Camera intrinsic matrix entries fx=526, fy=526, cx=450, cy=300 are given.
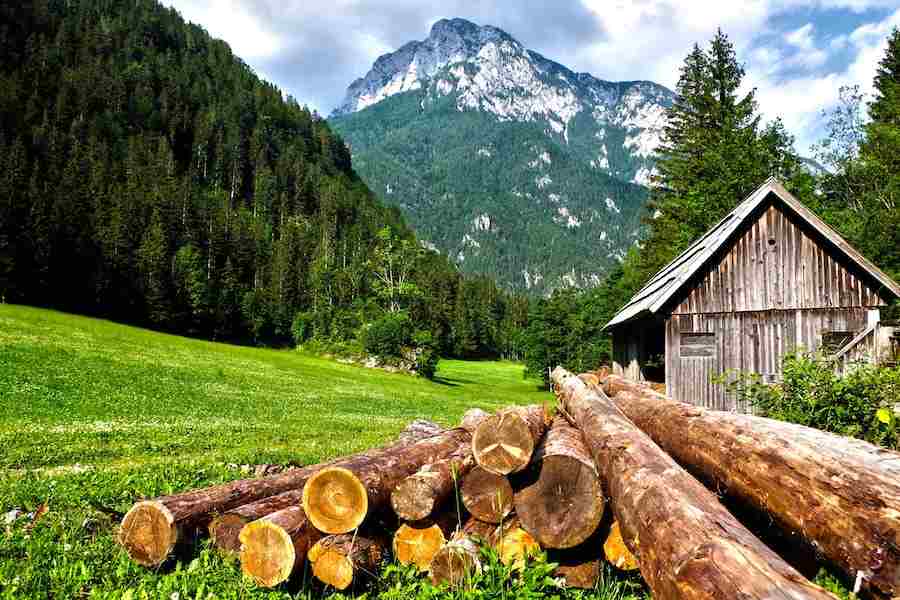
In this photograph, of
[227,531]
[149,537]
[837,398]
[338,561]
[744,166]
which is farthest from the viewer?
[744,166]

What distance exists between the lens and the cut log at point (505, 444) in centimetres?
500

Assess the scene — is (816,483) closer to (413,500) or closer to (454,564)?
(454,564)

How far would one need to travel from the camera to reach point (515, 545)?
509 cm

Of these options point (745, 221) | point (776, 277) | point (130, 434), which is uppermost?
point (745, 221)

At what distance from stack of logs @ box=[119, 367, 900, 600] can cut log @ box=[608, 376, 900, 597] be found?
1 cm

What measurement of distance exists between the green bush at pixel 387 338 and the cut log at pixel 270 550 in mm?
53024

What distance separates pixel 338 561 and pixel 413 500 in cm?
85

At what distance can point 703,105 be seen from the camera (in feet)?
138

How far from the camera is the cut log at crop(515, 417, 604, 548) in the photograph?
4.68 meters

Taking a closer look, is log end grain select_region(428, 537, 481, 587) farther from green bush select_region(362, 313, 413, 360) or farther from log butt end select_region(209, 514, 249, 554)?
green bush select_region(362, 313, 413, 360)

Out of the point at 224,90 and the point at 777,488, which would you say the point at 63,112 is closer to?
the point at 224,90

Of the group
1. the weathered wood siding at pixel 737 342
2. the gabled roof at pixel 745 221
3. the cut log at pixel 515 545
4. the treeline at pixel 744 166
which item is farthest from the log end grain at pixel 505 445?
the treeline at pixel 744 166

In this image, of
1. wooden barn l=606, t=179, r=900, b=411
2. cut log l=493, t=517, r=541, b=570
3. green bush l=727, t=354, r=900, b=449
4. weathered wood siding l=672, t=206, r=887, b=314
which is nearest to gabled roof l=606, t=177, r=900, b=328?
wooden barn l=606, t=179, r=900, b=411

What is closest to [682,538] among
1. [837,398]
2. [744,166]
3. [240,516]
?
[240,516]
